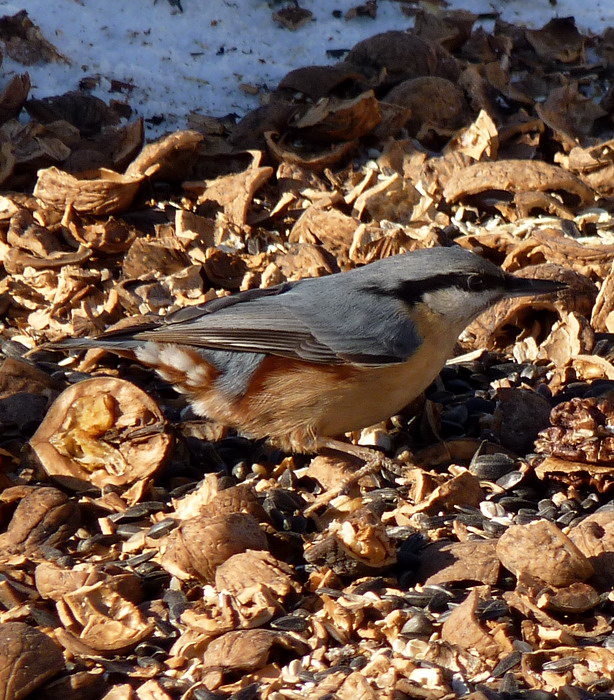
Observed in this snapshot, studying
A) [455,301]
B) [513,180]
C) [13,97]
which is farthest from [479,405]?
[13,97]

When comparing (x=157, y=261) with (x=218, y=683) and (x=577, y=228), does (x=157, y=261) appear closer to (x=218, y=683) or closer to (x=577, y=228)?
(x=577, y=228)

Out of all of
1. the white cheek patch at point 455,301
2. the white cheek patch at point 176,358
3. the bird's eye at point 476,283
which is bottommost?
the white cheek patch at point 176,358

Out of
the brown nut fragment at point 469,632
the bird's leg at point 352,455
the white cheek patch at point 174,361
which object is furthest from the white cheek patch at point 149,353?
the brown nut fragment at point 469,632

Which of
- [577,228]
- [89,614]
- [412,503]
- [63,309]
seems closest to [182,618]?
[89,614]

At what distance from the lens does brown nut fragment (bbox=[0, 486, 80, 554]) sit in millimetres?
3154

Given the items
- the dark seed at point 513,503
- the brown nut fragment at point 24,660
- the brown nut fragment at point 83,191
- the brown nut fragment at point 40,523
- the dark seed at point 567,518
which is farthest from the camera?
the brown nut fragment at point 83,191

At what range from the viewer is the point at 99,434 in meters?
3.60

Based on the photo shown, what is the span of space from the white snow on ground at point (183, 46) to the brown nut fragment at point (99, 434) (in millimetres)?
1981

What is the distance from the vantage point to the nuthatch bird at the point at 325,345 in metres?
3.66

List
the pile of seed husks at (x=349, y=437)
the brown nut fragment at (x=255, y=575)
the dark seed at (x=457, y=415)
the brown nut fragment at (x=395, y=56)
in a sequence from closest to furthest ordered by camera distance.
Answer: the pile of seed husks at (x=349, y=437), the brown nut fragment at (x=255, y=575), the dark seed at (x=457, y=415), the brown nut fragment at (x=395, y=56)

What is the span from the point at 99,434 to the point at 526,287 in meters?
1.62

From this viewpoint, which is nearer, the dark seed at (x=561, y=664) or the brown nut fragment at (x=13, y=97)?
the dark seed at (x=561, y=664)

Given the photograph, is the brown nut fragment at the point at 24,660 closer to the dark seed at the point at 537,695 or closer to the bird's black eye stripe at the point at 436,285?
the dark seed at the point at 537,695

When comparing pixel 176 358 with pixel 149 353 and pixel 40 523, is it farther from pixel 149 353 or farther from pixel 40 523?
pixel 40 523
